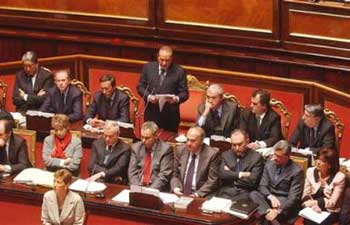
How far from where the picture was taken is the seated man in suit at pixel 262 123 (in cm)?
809

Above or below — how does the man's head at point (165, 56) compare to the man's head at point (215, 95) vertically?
above

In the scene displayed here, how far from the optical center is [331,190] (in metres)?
7.07

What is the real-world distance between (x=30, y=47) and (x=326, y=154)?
4.69m

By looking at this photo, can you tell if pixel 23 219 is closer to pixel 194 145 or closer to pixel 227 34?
pixel 194 145

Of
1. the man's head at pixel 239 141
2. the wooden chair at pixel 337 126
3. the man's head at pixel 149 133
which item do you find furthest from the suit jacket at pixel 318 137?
the man's head at pixel 149 133

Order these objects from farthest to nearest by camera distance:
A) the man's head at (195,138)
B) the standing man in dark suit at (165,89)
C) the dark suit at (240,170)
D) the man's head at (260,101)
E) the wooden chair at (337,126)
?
the standing man in dark suit at (165,89)
the wooden chair at (337,126)
the man's head at (260,101)
the dark suit at (240,170)
the man's head at (195,138)

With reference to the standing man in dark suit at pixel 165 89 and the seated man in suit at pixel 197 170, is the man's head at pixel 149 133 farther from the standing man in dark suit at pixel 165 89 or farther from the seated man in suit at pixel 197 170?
the standing man in dark suit at pixel 165 89

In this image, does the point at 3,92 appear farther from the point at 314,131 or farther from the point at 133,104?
the point at 314,131

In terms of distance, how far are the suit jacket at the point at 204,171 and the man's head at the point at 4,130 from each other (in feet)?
4.54

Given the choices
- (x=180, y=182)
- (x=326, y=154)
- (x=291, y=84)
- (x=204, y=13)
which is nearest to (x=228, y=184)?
(x=180, y=182)

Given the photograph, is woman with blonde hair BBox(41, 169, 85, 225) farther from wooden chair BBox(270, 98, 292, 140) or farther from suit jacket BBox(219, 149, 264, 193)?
wooden chair BBox(270, 98, 292, 140)

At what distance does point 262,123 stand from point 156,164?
3.81ft

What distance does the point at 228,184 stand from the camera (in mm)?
7590

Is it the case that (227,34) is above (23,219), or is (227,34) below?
above
